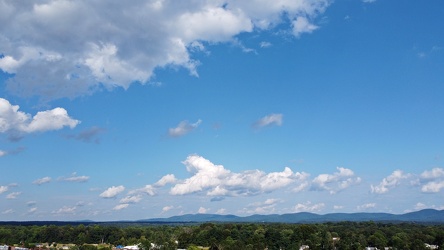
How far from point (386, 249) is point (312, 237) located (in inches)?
890

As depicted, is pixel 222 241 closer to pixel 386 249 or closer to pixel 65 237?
pixel 386 249

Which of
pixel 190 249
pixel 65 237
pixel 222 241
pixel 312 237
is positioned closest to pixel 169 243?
pixel 190 249

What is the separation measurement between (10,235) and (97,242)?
34.5 meters

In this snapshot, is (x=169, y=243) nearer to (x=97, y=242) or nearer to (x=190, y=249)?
(x=190, y=249)

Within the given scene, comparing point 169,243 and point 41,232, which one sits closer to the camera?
point 169,243

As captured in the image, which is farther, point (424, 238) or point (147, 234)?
point (147, 234)

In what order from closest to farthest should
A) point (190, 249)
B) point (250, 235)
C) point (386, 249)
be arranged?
1. point (190, 249)
2. point (386, 249)
3. point (250, 235)

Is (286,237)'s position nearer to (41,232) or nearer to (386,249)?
(386,249)

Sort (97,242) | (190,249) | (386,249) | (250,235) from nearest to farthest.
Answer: (190,249)
(386,249)
(250,235)
(97,242)

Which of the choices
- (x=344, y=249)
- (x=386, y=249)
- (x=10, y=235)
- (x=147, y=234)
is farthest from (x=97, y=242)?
(x=386, y=249)

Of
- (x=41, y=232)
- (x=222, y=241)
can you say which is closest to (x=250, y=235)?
(x=222, y=241)

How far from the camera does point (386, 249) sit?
129 meters

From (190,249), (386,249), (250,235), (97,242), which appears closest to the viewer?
(190,249)

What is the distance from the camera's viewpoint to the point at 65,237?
163 meters
